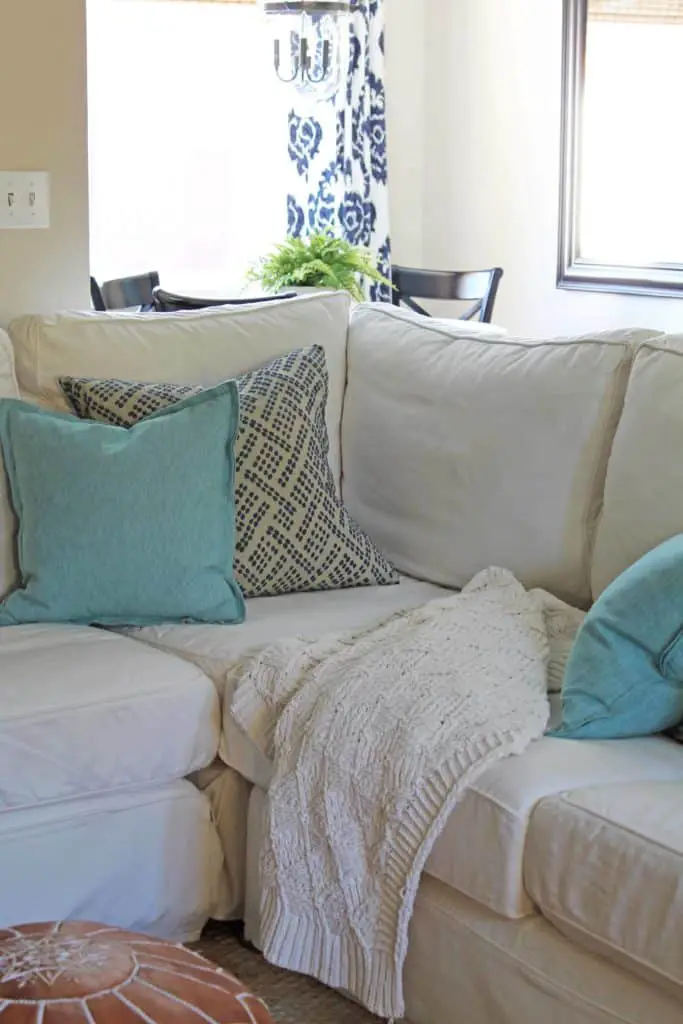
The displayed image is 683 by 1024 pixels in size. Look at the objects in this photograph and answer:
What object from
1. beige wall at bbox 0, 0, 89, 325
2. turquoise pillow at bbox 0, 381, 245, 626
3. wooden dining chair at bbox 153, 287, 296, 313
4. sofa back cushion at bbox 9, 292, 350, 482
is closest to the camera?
turquoise pillow at bbox 0, 381, 245, 626

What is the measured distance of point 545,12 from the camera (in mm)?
4559

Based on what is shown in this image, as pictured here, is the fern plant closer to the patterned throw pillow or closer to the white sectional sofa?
the white sectional sofa

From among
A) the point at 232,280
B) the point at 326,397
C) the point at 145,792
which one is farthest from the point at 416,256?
the point at 145,792

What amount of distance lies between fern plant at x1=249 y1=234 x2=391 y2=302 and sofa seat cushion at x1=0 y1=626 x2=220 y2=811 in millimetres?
1754

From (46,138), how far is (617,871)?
199cm

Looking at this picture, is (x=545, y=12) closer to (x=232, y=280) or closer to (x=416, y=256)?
(x=416, y=256)

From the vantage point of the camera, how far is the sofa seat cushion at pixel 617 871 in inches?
61.4

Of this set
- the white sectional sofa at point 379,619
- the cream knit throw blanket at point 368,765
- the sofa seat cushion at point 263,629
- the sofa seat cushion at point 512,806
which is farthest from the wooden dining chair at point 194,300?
the sofa seat cushion at point 512,806

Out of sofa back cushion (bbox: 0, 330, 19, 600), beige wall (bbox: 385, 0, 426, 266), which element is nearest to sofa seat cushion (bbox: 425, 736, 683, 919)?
sofa back cushion (bbox: 0, 330, 19, 600)

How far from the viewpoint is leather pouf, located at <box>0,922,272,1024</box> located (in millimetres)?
1314

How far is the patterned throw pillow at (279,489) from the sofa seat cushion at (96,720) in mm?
356

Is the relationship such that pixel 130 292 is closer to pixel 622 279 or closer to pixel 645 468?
pixel 622 279

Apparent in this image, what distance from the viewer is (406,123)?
511 cm

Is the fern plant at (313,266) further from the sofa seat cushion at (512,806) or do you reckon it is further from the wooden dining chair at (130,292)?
the sofa seat cushion at (512,806)
